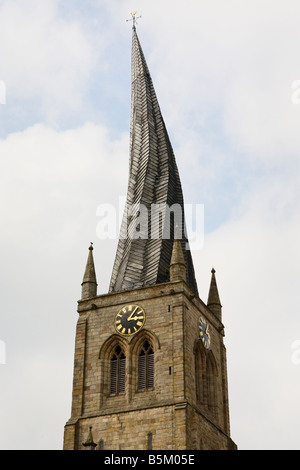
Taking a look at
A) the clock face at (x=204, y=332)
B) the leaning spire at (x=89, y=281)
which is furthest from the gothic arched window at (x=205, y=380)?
the leaning spire at (x=89, y=281)

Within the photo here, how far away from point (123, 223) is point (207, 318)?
8.96 meters

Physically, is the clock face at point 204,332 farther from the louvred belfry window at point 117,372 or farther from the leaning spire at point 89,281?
the leaning spire at point 89,281

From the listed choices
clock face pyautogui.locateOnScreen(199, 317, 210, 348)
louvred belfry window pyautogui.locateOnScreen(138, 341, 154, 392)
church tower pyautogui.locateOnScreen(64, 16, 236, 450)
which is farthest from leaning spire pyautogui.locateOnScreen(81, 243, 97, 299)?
clock face pyautogui.locateOnScreen(199, 317, 210, 348)

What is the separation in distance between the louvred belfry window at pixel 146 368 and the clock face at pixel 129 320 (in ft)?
3.76

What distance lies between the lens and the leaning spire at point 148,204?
223ft

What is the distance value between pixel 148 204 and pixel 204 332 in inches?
382

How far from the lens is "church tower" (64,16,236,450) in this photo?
6084cm

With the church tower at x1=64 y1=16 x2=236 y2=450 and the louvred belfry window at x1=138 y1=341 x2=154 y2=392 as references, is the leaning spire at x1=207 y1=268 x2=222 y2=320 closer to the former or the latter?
the church tower at x1=64 y1=16 x2=236 y2=450

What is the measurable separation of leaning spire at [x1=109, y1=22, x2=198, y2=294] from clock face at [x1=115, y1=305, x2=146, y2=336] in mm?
2010

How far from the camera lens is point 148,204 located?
71.4 metres

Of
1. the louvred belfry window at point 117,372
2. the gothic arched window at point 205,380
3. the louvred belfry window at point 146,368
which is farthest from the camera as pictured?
the gothic arched window at point 205,380
